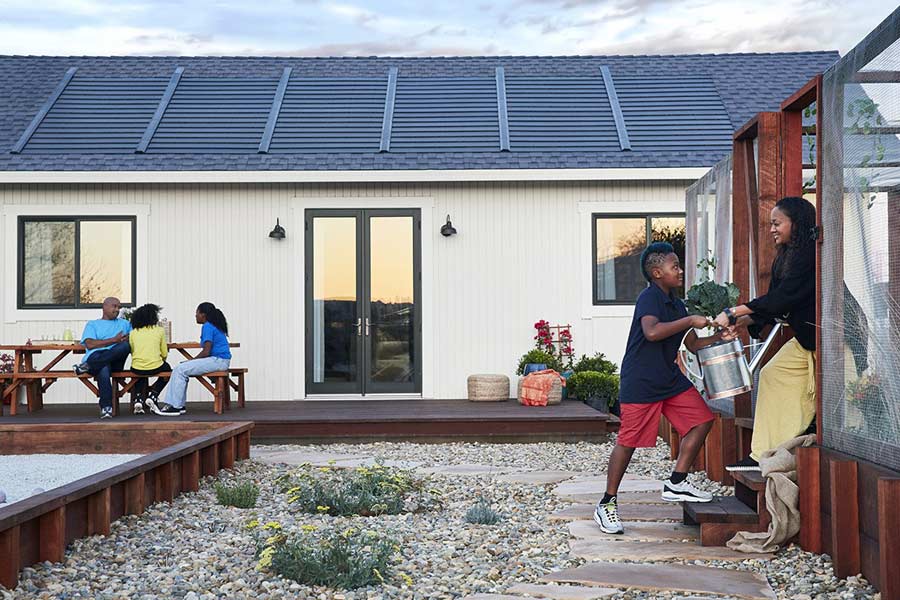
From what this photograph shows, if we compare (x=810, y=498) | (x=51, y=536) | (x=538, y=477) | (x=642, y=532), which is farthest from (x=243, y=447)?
(x=810, y=498)

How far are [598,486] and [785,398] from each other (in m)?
1.85

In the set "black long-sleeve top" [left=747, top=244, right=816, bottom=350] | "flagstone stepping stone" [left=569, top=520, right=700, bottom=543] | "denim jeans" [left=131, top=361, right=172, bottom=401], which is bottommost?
"flagstone stepping stone" [left=569, top=520, right=700, bottom=543]

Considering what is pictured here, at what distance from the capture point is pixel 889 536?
365cm

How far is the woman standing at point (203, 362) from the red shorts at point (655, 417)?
18.3ft

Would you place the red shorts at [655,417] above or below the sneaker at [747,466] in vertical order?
above

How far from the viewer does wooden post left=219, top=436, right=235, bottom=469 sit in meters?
7.50

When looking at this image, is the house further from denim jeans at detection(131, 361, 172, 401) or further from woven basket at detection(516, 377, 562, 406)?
denim jeans at detection(131, 361, 172, 401)

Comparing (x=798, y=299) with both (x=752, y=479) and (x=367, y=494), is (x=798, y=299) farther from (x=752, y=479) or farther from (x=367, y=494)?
(x=367, y=494)

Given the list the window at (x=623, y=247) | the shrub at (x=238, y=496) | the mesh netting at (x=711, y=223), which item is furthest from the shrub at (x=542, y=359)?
the shrub at (x=238, y=496)

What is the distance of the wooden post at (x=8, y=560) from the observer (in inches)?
152

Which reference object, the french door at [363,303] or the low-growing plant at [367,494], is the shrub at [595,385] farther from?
the low-growing plant at [367,494]

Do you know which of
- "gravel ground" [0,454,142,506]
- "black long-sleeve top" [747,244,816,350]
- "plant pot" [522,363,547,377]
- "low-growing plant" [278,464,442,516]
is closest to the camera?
"black long-sleeve top" [747,244,816,350]

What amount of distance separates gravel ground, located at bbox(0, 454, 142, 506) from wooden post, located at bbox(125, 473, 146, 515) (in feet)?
2.36

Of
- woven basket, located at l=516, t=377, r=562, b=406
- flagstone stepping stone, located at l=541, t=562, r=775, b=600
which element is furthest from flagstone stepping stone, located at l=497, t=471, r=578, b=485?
woven basket, located at l=516, t=377, r=562, b=406
